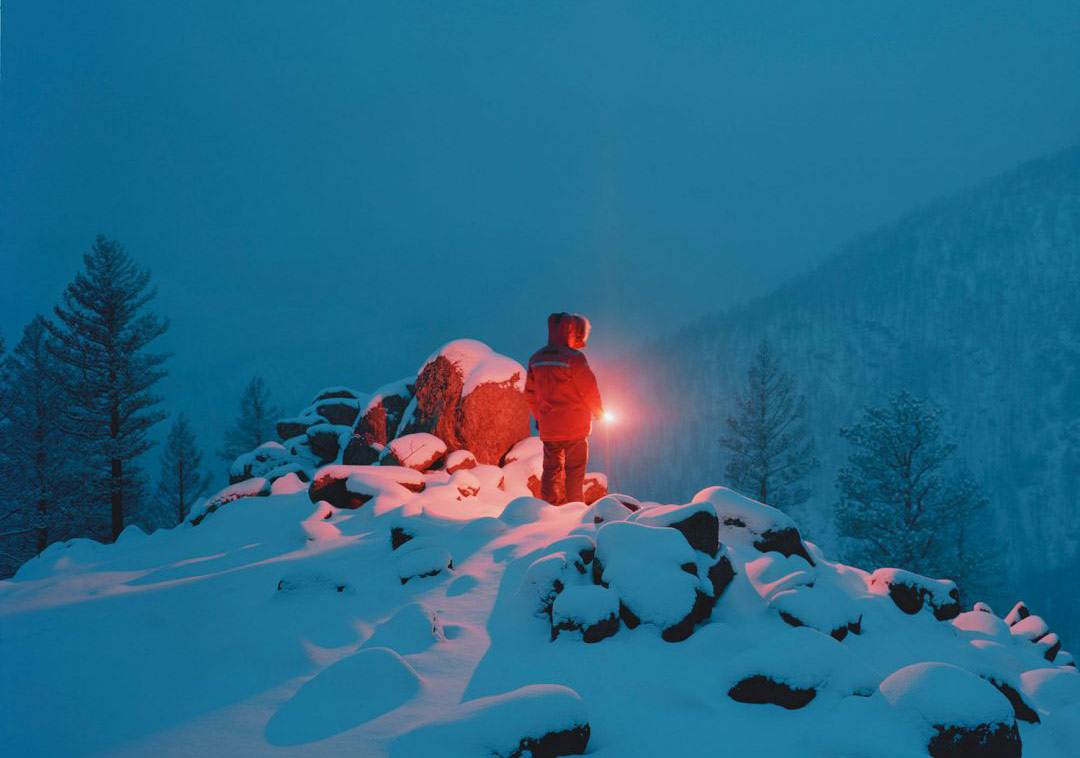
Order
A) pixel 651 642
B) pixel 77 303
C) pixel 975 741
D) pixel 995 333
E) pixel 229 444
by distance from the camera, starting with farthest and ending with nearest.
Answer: pixel 995 333 → pixel 229 444 → pixel 77 303 → pixel 651 642 → pixel 975 741

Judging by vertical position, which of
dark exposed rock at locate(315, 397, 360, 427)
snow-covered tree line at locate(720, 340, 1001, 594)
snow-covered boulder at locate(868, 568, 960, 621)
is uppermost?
dark exposed rock at locate(315, 397, 360, 427)

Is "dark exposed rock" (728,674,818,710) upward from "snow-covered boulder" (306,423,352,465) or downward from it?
downward

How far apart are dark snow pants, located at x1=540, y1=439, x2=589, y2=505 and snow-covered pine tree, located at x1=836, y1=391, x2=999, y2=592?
49.5ft

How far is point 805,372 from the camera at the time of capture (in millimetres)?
102875

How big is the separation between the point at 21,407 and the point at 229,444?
11.5 m

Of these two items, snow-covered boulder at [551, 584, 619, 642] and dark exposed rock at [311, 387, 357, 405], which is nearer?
snow-covered boulder at [551, 584, 619, 642]

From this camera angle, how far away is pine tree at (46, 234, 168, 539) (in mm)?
16828

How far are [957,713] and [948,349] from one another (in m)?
120

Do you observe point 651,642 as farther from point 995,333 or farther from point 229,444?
point 995,333

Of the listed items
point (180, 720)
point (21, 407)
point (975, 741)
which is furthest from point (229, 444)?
point (975, 741)

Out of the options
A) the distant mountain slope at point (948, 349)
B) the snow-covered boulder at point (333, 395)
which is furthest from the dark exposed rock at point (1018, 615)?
the distant mountain slope at point (948, 349)

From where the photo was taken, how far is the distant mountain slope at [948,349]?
70.4m

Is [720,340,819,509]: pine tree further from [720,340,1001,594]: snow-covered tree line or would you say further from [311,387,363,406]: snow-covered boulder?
[311,387,363,406]: snow-covered boulder

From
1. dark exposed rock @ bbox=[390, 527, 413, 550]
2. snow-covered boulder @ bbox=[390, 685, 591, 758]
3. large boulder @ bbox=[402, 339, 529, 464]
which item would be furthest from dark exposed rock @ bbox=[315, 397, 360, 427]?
snow-covered boulder @ bbox=[390, 685, 591, 758]
